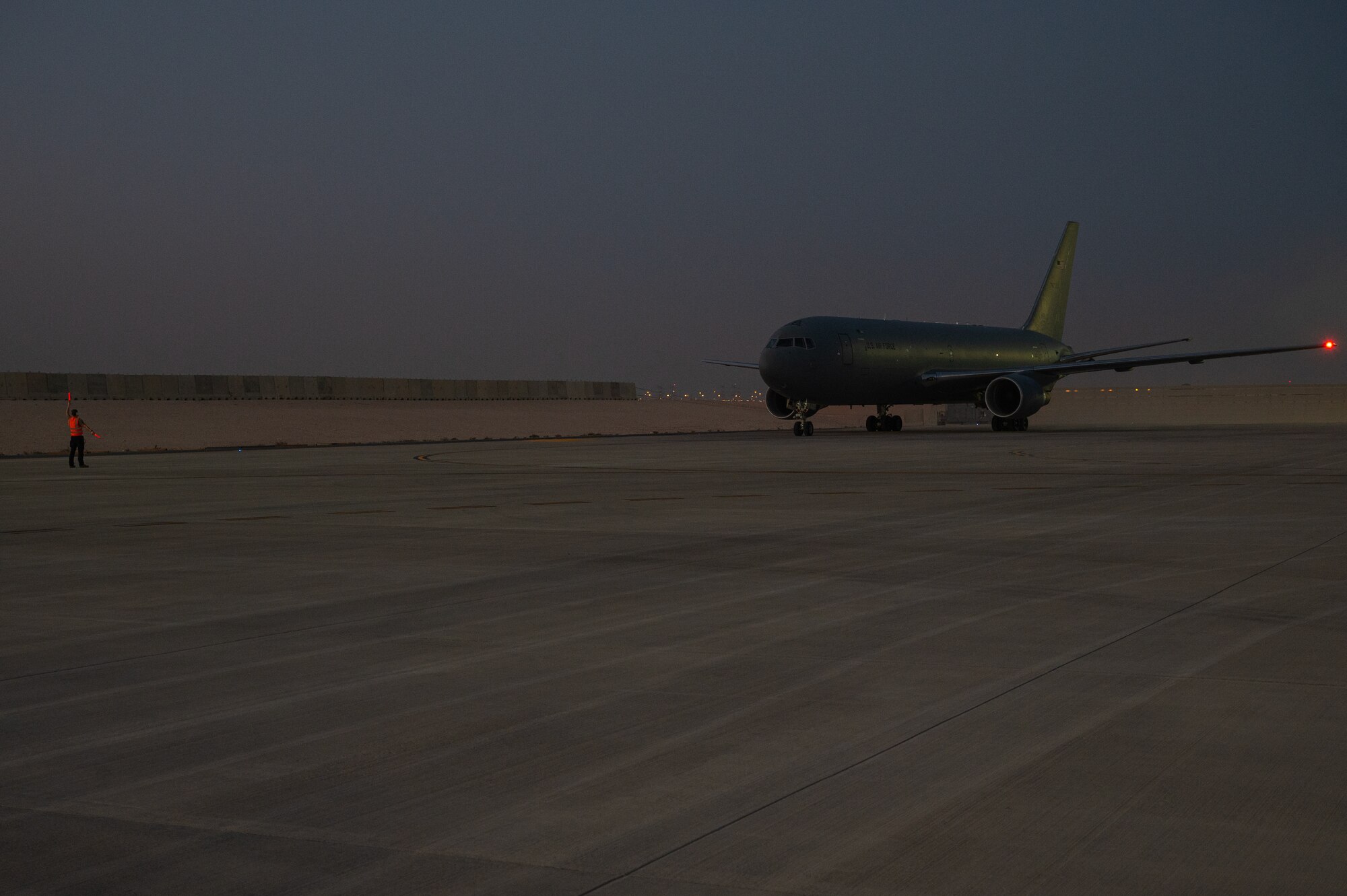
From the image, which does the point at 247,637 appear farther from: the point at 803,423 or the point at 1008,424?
the point at 1008,424

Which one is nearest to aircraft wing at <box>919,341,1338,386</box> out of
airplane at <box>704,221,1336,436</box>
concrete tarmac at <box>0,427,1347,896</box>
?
airplane at <box>704,221,1336,436</box>

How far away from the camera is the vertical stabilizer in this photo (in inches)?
2427

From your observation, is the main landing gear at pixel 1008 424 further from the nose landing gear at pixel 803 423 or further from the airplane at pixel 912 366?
the nose landing gear at pixel 803 423

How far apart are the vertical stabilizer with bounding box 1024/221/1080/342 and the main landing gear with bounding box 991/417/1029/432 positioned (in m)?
10.0

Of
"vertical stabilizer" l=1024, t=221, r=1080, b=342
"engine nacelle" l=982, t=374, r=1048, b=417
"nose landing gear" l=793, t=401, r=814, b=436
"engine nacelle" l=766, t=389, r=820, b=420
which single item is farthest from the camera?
"vertical stabilizer" l=1024, t=221, r=1080, b=342

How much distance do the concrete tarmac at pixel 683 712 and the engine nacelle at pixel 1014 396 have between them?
3662 cm

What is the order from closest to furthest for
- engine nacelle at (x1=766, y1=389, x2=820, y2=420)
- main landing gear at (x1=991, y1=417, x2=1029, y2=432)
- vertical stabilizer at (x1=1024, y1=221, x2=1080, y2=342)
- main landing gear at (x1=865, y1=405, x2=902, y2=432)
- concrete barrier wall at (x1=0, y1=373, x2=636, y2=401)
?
engine nacelle at (x1=766, y1=389, x2=820, y2=420)
main landing gear at (x1=991, y1=417, x2=1029, y2=432)
main landing gear at (x1=865, y1=405, x2=902, y2=432)
vertical stabilizer at (x1=1024, y1=221, x2=1080, y2=342)
concrete barrier wall at (x1=0, y1=373, x2=636, y2=401)

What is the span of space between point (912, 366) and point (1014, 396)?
13.8ft

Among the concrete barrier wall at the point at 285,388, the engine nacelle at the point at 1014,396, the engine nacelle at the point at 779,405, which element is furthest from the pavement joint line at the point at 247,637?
the concrete barrier wall at the point at 285,388

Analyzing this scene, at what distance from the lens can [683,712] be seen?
220 inches

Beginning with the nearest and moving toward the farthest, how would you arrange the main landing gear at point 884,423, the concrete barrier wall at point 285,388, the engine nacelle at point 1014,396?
the engine nacelle at point 1014,396 < the main landing gear at point 884,423 < the concrete barrier wall at point 285,388

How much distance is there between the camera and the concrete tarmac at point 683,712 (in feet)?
12.4

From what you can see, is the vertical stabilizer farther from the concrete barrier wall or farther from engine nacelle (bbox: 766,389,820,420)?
the concrete barrier wall

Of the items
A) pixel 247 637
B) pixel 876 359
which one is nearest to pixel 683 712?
pixel 247 637
